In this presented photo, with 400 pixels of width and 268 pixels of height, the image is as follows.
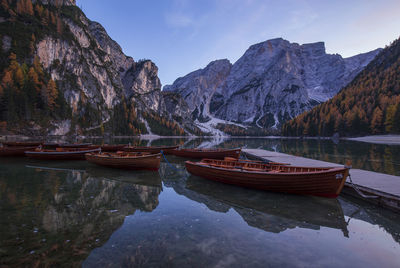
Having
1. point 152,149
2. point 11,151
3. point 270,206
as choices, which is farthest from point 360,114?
point 11,151

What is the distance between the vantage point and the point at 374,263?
601 centimetres

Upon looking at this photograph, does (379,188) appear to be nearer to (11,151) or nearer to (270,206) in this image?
(270,206)

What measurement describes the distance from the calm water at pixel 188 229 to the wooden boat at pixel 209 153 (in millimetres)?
14821

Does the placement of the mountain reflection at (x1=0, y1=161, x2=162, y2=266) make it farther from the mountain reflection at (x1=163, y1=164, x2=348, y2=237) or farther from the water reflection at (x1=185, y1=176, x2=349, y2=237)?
the water reflection at (x1=185, y1=176, x2=349, y2=237)

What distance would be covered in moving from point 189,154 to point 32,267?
84.4 ft

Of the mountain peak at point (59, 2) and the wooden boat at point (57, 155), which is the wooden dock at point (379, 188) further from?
the mountain peak at point (59, 2)

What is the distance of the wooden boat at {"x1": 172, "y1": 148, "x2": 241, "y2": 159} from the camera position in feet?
94.2

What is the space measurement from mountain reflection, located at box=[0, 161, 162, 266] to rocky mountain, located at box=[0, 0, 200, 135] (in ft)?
251

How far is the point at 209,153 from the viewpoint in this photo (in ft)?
98.3

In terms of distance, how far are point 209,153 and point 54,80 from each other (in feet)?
378

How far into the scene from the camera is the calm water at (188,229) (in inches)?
239

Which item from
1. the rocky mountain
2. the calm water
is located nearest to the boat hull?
the calm water

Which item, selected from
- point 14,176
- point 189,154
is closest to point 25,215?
point 14,176

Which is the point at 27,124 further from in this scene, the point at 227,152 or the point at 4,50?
the point at 227,152
